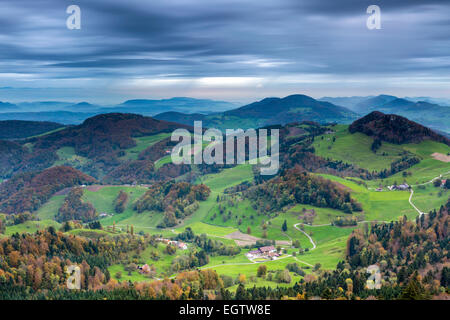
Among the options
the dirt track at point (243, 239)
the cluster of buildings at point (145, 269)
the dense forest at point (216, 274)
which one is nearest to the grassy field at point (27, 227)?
the dense forest at point (216, 274)

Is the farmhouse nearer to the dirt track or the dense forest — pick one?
the dirt track

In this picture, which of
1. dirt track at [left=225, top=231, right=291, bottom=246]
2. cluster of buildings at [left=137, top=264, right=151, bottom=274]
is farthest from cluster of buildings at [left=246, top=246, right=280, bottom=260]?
cluster of buildings at [left=137, top=264, right=151, bottom=274]

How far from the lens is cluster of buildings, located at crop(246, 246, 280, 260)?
5527 inches

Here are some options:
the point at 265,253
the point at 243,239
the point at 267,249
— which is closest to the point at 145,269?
the point at 265,253

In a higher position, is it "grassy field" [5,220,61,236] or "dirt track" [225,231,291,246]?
"grassy field" [5,220,61,236]

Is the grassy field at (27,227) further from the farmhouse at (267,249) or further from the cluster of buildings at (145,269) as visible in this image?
the farmhouse at (267,249)

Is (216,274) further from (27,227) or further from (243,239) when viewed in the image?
(27,227)

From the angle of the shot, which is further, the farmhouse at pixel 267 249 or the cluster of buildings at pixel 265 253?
the farmhouse at pixel 267 249

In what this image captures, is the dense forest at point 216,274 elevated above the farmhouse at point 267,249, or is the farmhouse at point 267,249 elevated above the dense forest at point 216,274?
the dense forest at point 216,274

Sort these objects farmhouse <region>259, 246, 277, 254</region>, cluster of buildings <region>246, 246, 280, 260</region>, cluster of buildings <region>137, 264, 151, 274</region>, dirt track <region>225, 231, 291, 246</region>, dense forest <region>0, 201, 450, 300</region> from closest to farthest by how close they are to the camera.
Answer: dense forest <region>0, 201, 450, 300</region>
cluster of buildings <region>137, 264, 151, 274</region>
cluster of buildings <region>246, 246, 280, 260</region>
farmhouse <region>259, 246, 277, 254</region>
dirt track <region>225, 231, 291, 246</region>

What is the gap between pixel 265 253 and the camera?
143500mm

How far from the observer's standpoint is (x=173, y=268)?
130 meters

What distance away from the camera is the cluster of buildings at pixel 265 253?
140375 millimetres
